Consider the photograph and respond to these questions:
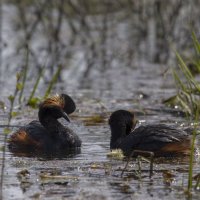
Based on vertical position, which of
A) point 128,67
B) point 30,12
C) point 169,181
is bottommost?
point 169,181

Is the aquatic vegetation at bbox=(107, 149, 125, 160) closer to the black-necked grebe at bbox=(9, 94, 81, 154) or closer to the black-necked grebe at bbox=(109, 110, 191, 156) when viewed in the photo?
the black-necked grebe at bbox=(109, 110, 191, 156)

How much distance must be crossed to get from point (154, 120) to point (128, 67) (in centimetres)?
607

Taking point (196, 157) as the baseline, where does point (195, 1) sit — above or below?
above

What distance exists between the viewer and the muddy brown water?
747cm

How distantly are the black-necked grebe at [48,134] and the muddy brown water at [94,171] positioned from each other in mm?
239

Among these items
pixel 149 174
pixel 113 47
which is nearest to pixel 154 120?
pixel 149 174

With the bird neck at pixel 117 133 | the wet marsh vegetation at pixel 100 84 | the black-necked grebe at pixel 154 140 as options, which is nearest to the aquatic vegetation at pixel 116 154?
the wet marsh vegetation at pixel 100 84

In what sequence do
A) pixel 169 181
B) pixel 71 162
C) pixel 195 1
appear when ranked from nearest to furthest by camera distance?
pixel 169 181
pixel 71 162
pixel 195 1

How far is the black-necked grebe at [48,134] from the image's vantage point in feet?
33.7

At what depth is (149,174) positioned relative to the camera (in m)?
8.24

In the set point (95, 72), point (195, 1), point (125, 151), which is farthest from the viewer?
point (195, 1)

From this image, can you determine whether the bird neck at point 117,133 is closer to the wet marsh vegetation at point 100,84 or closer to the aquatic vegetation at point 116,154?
the wet marsh vegetation at point 100,84

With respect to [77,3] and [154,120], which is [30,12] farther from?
[154,120]

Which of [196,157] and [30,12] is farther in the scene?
[30,12]
